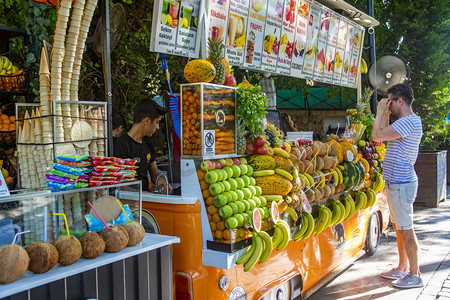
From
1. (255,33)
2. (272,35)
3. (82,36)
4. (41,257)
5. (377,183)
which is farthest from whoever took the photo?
(377,183)

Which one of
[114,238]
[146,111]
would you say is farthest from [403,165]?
[114,238]

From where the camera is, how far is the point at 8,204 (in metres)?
2.10

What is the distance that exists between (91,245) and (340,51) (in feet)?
22.6

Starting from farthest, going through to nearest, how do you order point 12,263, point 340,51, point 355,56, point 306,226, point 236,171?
point 355,56, point 340,51, point 306,226, point 236,171, point 12,263

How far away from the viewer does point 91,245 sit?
224 cm

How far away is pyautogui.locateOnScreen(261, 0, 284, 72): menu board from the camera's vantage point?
5.57 m

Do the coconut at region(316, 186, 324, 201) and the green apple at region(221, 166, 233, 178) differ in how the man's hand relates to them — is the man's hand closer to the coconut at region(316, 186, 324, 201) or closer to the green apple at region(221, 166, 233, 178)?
the coconut at region(316, 186, 324, 201)

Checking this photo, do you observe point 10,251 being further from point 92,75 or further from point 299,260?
point 92,75

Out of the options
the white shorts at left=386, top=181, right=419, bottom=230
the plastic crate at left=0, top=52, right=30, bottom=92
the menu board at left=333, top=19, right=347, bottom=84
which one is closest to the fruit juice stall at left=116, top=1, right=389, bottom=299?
the white shorts at left=386, top=181, right=419, bottom=230

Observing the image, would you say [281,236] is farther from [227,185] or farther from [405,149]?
[405,149]

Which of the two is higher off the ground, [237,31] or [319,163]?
[237,31]

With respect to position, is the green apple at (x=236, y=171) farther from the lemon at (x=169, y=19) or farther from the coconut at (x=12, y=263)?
the coconut at (x=12, y=263)

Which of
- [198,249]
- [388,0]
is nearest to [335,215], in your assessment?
[198,249]

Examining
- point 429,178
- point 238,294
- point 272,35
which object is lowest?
point 238,294
